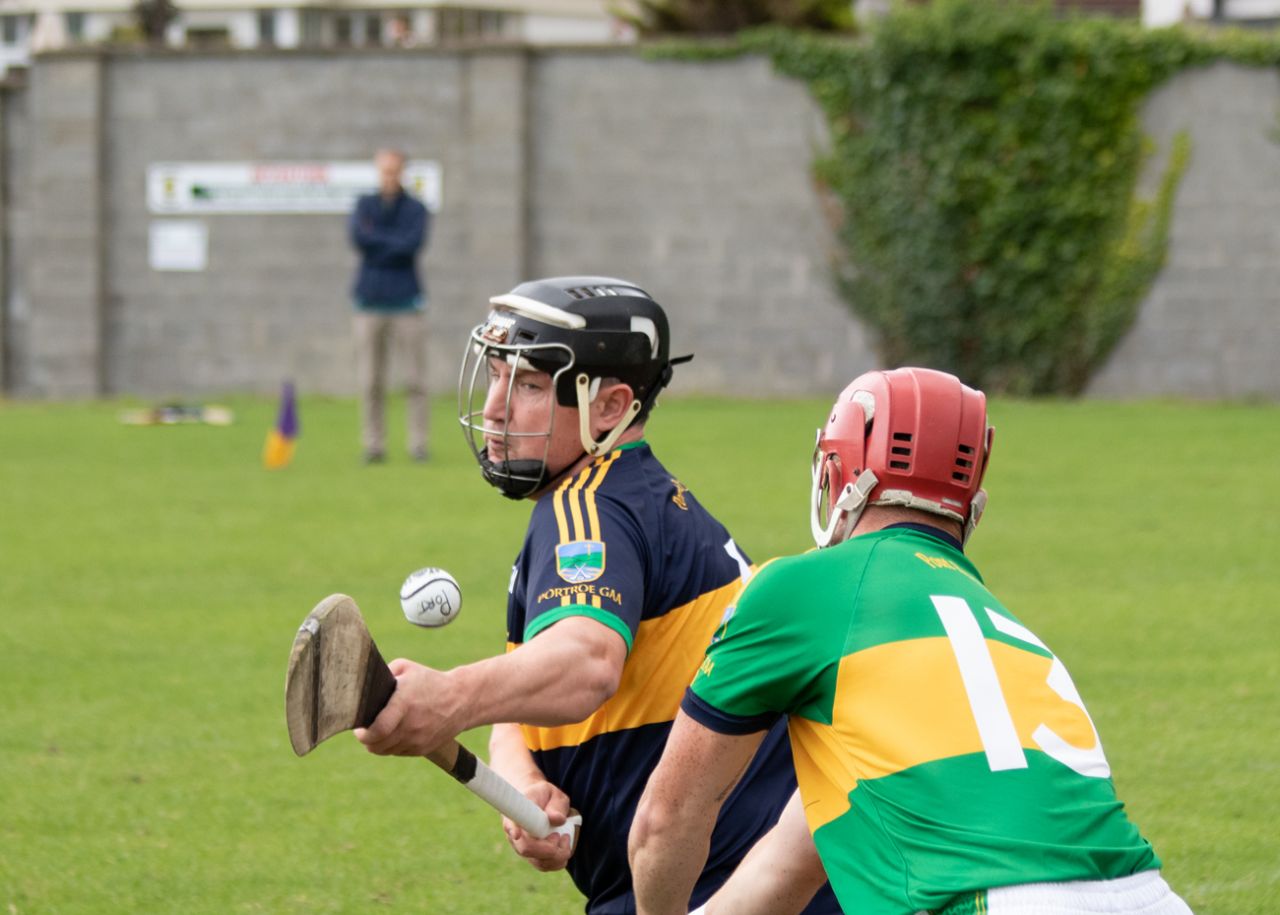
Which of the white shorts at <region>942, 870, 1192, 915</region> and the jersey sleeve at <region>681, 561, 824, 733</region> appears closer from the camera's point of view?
the white shorts at <region>942, 870, 1192, 915</region>

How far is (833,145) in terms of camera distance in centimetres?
2350

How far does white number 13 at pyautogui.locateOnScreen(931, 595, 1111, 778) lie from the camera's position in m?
2.95

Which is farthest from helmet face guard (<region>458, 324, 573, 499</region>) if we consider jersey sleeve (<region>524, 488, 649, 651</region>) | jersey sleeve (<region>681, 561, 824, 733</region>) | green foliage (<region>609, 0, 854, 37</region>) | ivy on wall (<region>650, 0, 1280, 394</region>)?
green foliage (<region>609, 0, 854, 37</region>)

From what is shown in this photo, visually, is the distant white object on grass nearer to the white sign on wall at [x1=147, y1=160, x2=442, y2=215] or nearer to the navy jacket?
the navy jacket

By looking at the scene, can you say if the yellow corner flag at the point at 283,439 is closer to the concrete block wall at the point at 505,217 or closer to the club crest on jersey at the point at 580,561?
the concrete block wall at the point at 505,217

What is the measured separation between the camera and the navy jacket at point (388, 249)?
54.1 feet

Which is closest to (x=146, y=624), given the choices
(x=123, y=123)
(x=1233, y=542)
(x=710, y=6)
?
(x=1233, y=542)

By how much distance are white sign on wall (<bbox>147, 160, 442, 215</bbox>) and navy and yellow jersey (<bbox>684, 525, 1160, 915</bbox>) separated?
21704mm

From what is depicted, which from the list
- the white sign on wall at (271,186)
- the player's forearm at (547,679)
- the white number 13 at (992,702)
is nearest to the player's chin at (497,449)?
the player's forearm at (547,679)

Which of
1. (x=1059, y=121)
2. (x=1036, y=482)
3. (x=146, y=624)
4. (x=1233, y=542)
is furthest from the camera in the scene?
(x=1059, y=121)

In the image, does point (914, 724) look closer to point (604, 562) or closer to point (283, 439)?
point (604, 562)

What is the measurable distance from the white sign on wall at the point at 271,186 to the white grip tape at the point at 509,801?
2110cm

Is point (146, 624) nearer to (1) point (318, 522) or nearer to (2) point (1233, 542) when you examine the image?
(1) point (318, 522)

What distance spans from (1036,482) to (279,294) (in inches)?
521
